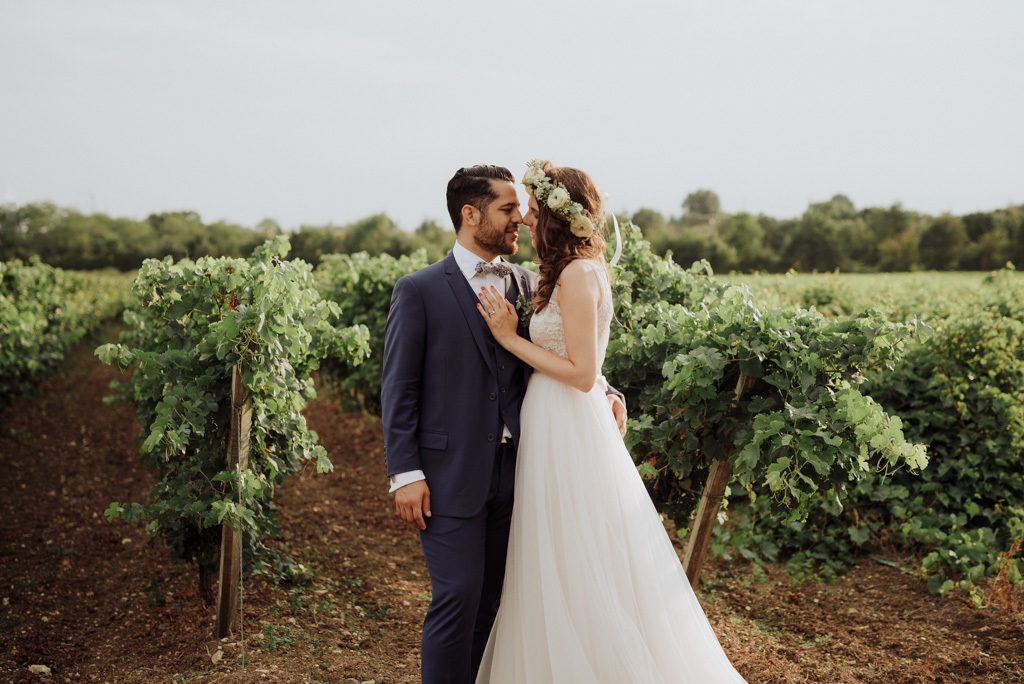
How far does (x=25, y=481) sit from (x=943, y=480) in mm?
8292

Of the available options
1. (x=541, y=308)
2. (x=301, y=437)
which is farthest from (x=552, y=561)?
(x=301, y=437)

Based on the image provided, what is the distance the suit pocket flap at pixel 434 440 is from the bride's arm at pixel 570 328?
0.41 m

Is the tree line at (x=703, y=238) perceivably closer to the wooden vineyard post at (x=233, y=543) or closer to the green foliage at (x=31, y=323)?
the green foliage at (x=31, y=323)

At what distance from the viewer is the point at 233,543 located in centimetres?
378

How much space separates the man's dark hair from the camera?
275 cm

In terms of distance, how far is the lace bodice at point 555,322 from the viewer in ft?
8.95

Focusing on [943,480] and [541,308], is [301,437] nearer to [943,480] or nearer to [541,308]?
[541,308]

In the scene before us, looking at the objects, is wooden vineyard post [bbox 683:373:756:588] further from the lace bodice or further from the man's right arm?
the man's right arm

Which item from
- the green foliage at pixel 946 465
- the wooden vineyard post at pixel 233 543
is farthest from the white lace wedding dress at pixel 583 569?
the green foliage at pixel 946 465

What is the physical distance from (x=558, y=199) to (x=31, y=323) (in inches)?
348

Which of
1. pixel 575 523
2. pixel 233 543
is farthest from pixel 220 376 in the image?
pixel 575 523

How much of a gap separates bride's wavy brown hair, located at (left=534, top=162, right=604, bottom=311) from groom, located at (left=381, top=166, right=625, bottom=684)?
13 cm

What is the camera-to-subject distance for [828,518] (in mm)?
5426

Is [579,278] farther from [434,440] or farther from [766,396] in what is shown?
[766,396]
